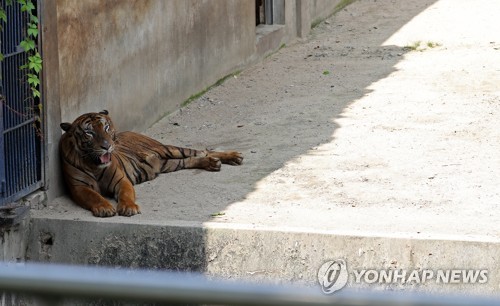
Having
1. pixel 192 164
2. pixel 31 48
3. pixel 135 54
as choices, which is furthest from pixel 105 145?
pixel 135 54

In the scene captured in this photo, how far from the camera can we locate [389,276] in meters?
6.02

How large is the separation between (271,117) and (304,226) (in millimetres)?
3078

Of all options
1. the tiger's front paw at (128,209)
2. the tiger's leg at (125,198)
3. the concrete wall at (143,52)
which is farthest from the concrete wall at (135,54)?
the tiger's front paw at (128,209)

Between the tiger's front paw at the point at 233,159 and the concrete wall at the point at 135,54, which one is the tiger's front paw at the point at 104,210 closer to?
the concrete wall at the point at 135,54

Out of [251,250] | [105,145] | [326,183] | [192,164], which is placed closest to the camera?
[251,250]

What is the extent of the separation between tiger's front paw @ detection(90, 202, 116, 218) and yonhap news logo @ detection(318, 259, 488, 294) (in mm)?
1403

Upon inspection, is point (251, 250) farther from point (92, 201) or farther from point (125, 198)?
point (92, 201)

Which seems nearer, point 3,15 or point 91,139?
point 3,15

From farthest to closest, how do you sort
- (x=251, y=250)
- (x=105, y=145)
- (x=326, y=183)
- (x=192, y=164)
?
(x=192, y=164)
(x=326, y=183)
(x=105, y=145)
(x=251, y=250)

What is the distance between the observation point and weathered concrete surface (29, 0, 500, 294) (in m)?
6.11

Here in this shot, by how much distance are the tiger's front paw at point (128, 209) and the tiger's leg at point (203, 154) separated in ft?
4.03

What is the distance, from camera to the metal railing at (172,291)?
1349 millimetres

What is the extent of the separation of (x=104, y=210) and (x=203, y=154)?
1564 mm

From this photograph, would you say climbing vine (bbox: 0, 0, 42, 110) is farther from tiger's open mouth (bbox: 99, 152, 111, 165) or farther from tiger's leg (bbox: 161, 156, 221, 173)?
tiger's leg (bbox: 161, 156, 221, 173)
